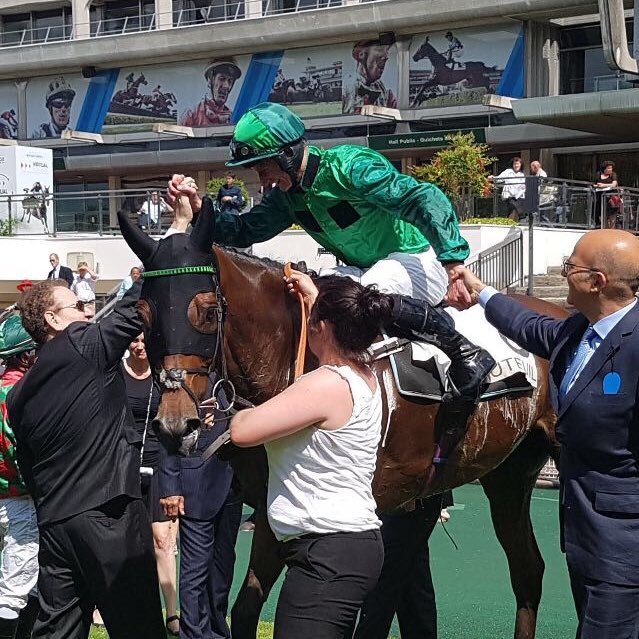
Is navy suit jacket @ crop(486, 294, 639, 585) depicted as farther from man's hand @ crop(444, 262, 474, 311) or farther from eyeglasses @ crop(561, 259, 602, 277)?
man's hand @ crop(444, 262, 474, 311)

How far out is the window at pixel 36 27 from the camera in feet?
130

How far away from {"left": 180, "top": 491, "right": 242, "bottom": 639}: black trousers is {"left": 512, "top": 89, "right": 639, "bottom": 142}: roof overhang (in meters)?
20.3

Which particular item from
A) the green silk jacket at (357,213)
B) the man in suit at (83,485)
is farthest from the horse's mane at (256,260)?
the man in suit at (83,485)

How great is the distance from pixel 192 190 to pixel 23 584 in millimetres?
2173

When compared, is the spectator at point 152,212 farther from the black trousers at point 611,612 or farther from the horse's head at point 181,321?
the black trousers at point 611,612

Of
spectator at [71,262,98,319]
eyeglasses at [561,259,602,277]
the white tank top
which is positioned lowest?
Answer: the white tank top

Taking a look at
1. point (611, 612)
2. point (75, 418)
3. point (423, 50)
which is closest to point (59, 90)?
point (423, 50)

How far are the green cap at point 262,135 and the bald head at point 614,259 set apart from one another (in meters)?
1.50

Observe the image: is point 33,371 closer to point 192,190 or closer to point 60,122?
point 192,190

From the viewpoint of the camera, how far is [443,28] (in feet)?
102

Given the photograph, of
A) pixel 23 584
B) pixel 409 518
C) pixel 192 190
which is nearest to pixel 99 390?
pixel 192 190

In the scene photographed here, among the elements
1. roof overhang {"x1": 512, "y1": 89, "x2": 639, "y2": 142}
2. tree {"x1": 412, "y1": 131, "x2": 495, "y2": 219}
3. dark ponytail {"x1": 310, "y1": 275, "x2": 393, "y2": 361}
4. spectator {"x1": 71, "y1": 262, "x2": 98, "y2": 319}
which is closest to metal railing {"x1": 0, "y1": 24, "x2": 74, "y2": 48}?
spectator {"x1": 71, "y1": 262, "x2": 98, "y2": 319}

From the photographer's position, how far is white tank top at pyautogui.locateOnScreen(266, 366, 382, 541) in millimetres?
3643

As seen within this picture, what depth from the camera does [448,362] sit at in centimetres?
516
